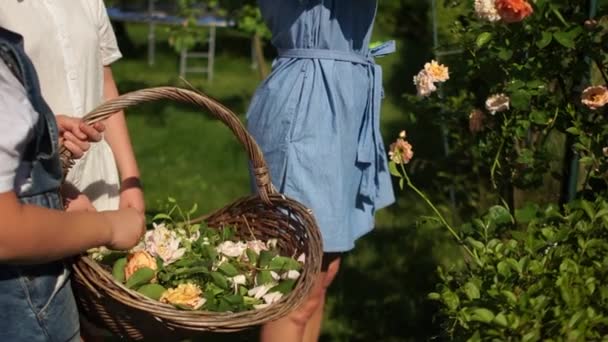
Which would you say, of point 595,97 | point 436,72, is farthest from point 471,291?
point 436,72

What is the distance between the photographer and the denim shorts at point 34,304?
1850mm

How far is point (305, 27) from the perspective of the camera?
2.85 metres

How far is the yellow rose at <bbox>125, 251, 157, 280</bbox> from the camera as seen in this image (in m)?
2.12

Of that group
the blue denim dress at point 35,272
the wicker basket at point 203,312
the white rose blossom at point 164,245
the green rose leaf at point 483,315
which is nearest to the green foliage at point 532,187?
the green rose leaf at point 483,315

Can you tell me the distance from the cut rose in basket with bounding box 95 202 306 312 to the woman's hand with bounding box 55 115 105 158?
0.25 m

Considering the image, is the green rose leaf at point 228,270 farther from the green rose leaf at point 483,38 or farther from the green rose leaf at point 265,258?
the green rose leaf at point 483,38

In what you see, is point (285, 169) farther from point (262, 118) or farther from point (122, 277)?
point (122, 277)

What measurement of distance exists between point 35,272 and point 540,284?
0.99 metres

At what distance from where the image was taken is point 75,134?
83.0 inches

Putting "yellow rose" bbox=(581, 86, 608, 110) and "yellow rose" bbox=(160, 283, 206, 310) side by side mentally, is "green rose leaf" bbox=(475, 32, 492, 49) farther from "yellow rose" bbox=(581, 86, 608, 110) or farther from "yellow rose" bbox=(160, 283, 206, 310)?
"yellow rose" bbox=(160, 283, 206, 310)

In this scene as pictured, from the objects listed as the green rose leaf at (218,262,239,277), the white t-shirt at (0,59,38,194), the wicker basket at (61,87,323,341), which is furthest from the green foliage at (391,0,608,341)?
the white t-shirt at (0,59,38,194)

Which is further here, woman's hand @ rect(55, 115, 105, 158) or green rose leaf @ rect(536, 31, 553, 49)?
green rose leaf @ rect(536, 31, 553, 49)

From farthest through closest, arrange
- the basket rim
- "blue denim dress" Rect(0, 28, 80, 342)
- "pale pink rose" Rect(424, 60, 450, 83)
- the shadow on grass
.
A: 1. the shadow on grass
2. "pale pink rose" Rect(424, 60, 450, 83)
3. the basket rim
4. "blue denim dress" Rect(0, 28, 80, 342)

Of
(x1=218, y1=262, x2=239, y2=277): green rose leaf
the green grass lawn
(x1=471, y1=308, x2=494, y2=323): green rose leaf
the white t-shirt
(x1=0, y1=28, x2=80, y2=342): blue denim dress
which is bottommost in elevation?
the green grass lawn
